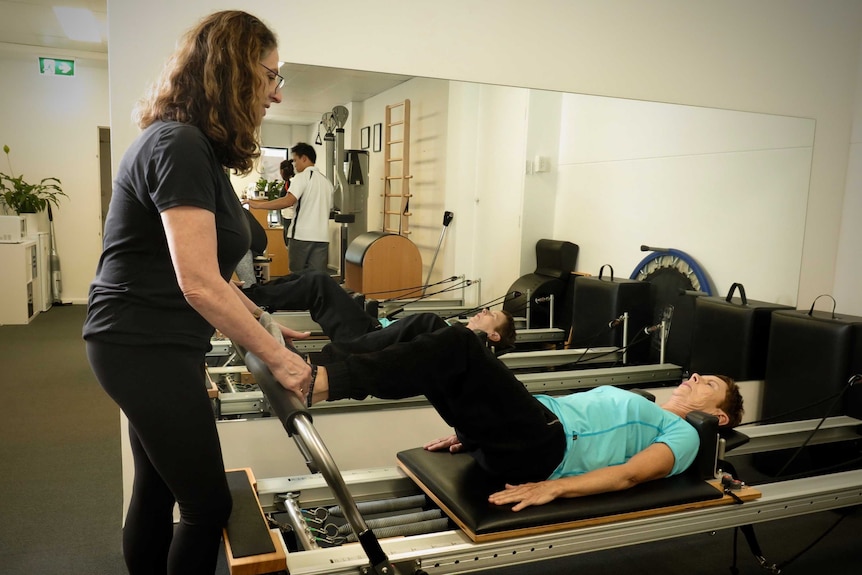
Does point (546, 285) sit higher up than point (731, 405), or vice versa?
point (546, 285)

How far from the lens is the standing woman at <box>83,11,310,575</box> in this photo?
1.08 m

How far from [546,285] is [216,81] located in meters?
2.37

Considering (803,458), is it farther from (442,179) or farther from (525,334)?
(442,179)

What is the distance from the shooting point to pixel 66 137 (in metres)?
6.72

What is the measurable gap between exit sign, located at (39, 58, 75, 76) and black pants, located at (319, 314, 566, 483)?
6.36m

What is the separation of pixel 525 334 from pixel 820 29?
6.73 feet

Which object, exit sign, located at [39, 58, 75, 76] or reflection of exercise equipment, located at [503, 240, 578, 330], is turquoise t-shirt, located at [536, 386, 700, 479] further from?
exit sign, located at [39, 58, 75, 76]

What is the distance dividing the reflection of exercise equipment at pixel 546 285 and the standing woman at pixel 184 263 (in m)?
2.11

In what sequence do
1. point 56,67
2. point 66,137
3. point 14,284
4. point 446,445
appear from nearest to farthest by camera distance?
point 446,445, point 14,284, point 56,67, point 66,137

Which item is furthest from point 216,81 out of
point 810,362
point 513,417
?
point 810,362

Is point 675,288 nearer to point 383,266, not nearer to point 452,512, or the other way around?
point 383,266

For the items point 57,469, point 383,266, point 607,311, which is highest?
point 383,266

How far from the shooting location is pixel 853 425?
2.69 metres

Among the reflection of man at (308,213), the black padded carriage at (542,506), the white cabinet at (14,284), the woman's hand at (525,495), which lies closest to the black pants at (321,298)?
the reflection of man at (308,213)
